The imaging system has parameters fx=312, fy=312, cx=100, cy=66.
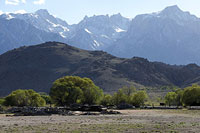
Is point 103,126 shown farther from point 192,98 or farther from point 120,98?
point 120,98

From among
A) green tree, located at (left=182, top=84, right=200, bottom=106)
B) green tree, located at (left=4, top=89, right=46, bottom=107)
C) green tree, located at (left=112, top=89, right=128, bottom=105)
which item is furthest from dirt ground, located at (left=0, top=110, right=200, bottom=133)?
green tree, located at (left=112, top=89, right=128, bottom=105)

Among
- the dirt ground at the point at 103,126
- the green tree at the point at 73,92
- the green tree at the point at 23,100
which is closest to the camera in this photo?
the dirt ground at the point at 103,126

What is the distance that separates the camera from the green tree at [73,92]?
97.7 meters

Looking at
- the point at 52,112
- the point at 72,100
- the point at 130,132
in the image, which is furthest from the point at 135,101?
the point at 130,132

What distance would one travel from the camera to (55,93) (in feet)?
320

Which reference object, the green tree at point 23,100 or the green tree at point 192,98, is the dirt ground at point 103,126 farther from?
the green tree at point 23,100

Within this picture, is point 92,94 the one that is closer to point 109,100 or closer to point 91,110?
point 109,100

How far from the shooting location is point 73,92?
3858 inches

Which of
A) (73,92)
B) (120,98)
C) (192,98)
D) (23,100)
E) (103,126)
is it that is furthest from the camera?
(120,98)

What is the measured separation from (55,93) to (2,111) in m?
26.6

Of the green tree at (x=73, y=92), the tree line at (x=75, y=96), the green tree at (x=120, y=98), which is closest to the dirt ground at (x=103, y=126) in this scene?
the green tree at (x=73, y=92)

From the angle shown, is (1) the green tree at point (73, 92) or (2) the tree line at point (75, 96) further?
(2) the tree line at point (75, 96)

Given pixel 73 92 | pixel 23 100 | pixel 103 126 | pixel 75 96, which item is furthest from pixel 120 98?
pixel 103 126

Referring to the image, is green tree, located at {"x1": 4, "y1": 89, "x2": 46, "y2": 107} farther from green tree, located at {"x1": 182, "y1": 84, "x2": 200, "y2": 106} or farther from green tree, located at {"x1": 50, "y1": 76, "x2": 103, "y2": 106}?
green tree, located at {"x1": 182, "y1": 84, "x2": 200, "y2": 106}
